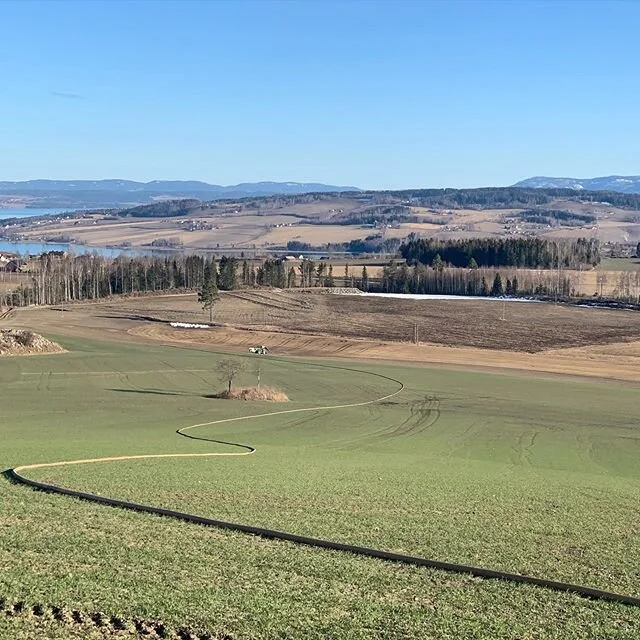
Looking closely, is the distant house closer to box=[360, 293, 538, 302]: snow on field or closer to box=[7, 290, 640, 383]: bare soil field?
box=[7, 290, 640, 383]: bare soil field

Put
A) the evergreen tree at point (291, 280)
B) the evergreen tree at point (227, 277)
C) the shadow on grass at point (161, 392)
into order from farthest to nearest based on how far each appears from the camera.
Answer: the evergreen tree at point (291, 280), the evergreen tree at point (227, 277), the shadow on grass at point (161, 392)

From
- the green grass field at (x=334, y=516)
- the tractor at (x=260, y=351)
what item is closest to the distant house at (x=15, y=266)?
the tractor at (x=260, y=351)

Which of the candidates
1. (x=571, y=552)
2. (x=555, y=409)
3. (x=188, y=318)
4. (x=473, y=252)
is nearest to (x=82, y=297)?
(x=188, y=318)

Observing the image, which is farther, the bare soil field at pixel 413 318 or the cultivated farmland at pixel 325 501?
the bare soil field at pixel 413 318

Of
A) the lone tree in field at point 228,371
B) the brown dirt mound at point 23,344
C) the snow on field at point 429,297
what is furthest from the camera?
the snow on field at point 429,297

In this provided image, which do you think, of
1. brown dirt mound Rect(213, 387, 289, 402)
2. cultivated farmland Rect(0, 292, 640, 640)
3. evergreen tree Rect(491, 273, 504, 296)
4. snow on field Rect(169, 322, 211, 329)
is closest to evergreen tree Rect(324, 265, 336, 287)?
evergreen tree Rect(491, 273, 504, 296)

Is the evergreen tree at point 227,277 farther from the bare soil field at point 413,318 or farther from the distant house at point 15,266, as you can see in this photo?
the distant house at point 15,266

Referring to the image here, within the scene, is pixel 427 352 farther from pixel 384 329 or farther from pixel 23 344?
pixel 23 344
